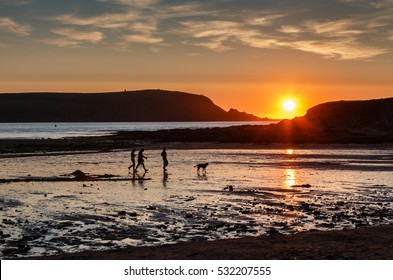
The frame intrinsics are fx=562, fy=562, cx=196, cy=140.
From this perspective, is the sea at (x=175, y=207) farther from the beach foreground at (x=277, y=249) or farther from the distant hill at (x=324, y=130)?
the distant hill at (x=324, y=130)

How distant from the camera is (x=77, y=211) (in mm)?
23125

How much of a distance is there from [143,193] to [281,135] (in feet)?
Answer: 266

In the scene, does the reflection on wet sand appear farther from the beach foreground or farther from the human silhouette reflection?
the beach foreground

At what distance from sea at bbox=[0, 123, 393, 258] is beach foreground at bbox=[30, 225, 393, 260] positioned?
121cm

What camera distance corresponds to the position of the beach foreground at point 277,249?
14.5 meters

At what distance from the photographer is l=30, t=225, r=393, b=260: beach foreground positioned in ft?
47.6

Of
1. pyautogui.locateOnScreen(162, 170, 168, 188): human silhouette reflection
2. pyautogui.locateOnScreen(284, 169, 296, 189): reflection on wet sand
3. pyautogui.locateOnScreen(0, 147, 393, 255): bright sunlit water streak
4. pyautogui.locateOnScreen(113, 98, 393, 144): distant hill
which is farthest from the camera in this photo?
pyautogui.locateOnScreen(113, 98, 393, 144): distant hill

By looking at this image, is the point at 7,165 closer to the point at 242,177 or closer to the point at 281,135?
the point at 242,177

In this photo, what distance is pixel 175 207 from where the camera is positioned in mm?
24281

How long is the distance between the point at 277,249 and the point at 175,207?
9.41 meters

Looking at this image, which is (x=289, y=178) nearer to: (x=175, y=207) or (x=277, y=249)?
(x=175, y=207)

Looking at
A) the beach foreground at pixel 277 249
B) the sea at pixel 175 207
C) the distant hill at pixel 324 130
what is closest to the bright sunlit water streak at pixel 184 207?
the sea at pixel 175 207

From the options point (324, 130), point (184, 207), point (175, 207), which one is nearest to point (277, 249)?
point (184, 207)

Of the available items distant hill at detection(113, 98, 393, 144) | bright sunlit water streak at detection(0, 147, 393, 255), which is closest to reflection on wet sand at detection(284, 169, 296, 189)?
bright sunlit water streak at detection(0, 147, 393, 255)
